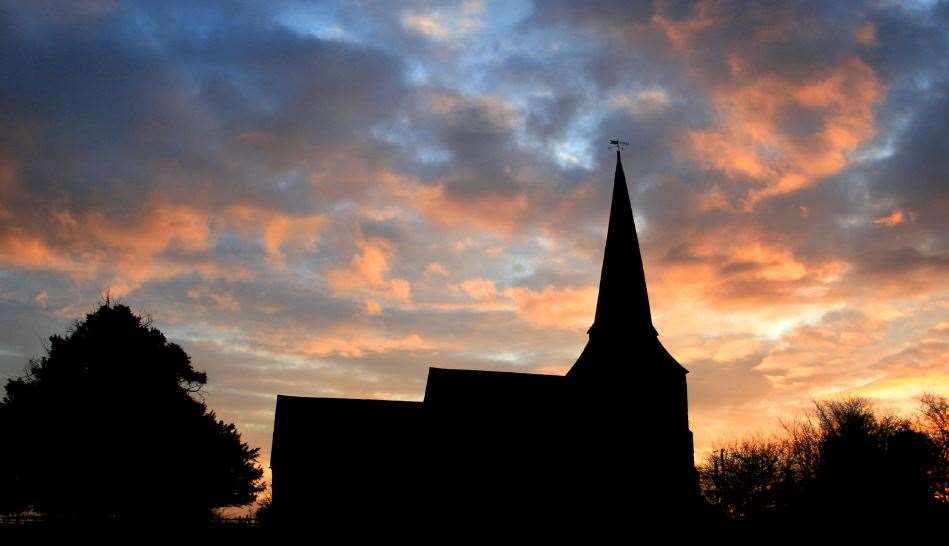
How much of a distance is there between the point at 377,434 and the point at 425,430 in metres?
3.41

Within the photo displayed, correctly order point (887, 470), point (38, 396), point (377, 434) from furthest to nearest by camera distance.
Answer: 1. point (377, 434)
2. point (887, 470)
3. point (38, 396)

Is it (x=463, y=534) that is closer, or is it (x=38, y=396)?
(x=38, y=396)

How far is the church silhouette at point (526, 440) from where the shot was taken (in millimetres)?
44938

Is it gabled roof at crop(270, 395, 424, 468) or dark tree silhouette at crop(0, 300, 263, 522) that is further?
gabled roof at crop(270, 395, 424, 468)

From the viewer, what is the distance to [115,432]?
41844 mm

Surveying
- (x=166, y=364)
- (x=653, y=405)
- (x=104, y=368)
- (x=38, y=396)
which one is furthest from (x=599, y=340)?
(x=38, y=396)

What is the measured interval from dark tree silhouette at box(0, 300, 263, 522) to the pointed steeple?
24245 millimetres

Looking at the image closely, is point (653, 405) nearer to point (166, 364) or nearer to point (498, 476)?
point (498, 476)

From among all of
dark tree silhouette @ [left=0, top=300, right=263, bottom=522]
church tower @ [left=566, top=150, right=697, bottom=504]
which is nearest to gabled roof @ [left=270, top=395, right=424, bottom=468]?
dark tree silhouette @ [left=0, top=300, right=263, bottom=522]

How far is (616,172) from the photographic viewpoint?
45188 millimetres

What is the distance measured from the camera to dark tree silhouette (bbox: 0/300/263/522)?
40.9 meters

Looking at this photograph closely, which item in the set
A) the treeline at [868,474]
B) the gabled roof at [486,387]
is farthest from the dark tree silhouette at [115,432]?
the treeline at [868,474]

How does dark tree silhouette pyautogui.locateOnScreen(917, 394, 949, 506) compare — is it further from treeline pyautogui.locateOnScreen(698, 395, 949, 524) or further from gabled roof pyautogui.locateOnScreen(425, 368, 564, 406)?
gabled roof pyautogui.locateOnScreen(425, 368, 564, 406)

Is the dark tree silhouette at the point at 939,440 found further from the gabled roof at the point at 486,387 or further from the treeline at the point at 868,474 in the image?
the gabled roof at the point at 486,387
